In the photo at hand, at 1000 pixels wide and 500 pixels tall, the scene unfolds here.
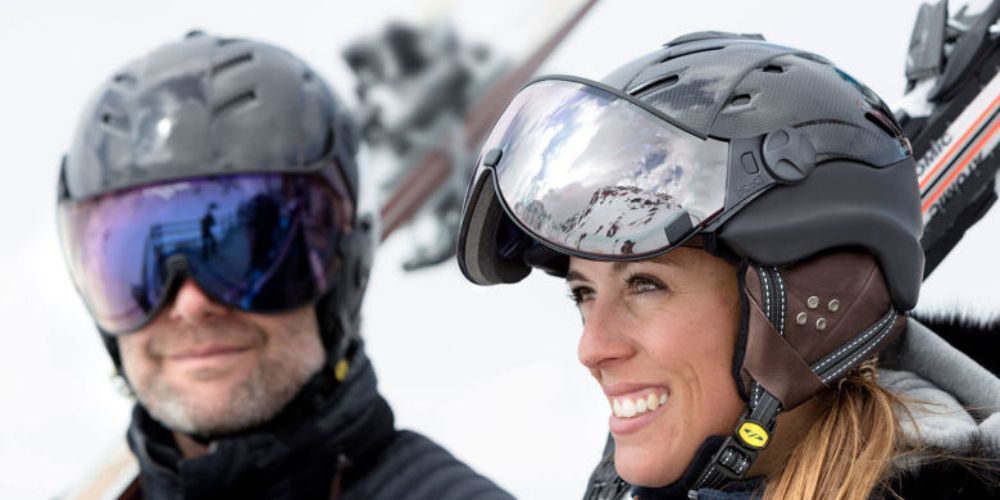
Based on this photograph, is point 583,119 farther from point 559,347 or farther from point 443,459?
point 559,347

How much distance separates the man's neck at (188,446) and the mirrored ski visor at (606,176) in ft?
3.70

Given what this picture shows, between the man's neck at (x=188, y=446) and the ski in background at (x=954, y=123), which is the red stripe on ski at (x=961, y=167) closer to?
the ski in background at (x=954, y=123)

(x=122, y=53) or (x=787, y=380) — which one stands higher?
(x=787, y=380)

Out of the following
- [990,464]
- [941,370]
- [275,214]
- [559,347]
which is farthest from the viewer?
[559,347]

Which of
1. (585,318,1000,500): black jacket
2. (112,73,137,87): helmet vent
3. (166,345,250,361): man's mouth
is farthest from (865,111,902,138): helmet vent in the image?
(112,73,137,87): helmet vent

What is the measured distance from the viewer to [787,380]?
66.4 inches

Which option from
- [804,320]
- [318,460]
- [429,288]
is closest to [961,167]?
[804,320]

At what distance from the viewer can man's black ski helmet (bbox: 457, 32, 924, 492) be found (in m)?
1.66

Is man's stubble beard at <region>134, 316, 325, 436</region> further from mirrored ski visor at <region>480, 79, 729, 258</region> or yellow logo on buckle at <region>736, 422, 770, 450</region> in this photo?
yellow logo on buckle at <region>736, 422, 770, 450</region>

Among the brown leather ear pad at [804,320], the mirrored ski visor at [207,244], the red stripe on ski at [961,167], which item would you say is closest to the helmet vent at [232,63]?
the mirrored ski visor at [207,244]

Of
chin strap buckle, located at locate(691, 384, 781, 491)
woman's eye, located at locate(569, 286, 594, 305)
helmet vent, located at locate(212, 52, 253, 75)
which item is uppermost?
helmet vent, located at locate(212, 52, 253, 75)

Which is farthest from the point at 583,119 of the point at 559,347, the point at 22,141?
the point at 22,141

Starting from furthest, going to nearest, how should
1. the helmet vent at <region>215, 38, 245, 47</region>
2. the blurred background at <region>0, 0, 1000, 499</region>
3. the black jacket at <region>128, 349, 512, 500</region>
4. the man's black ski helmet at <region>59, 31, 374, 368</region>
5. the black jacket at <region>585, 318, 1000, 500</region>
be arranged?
the blurred background at <region>0, 0, 1000, 499</region>, the helmet vent at <region>215, 38, 245, 47</region>, the man's black ski helmet at <region>59, 31, 374, 368</region>, the black jacket at <region>128, 349, 512, 500</region>, the black jacket at <region>585, 318, 1000, 500</region>

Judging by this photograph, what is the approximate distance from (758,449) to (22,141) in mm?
5114
